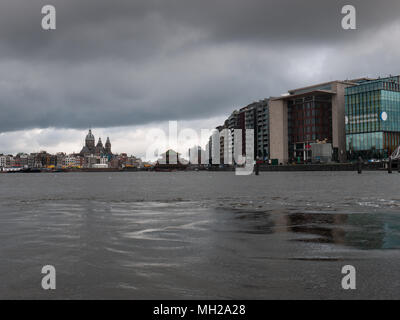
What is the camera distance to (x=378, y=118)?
189 metres

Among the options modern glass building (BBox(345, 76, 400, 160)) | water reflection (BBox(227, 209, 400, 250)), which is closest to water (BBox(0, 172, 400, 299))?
water reflection (BBox(227, 209, 400, 250))

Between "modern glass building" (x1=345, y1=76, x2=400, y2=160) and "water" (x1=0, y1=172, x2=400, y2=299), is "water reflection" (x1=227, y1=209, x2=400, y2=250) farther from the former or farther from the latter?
"modern glass building" (x1=345, y1=76, x2=400, y2=160)

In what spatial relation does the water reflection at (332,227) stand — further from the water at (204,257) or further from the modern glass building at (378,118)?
the modern glass building at (378,118)

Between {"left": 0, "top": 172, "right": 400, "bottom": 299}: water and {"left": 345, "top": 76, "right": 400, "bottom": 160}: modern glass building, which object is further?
{"left": 345, "top": 76, "right": 400, "bottom": 160}: modern glass building

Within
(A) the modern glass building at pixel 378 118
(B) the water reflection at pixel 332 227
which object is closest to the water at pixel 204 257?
(B) the water reflection at pixel 332 227

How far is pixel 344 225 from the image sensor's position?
16.6 m

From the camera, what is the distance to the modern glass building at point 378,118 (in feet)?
619

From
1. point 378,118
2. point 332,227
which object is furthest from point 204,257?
point 378,118

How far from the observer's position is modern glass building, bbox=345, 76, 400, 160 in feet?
619
